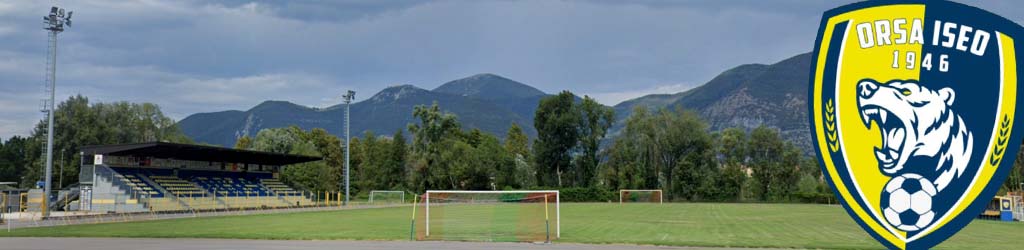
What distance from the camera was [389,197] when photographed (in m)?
75.6

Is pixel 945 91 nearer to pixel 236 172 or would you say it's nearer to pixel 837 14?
pixel 837 14

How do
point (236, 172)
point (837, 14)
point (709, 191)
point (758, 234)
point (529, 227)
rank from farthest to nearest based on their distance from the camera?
point (709, 191), point (236, 172), point (529, 227), point (758, 234), point (837, 14)

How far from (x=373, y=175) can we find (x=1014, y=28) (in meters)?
85.5

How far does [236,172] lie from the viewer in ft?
185

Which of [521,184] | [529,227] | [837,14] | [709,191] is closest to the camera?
[837,14]

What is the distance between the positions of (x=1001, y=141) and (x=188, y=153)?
50.6 m

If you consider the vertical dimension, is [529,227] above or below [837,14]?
below

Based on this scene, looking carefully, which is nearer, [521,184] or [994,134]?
[994,134]

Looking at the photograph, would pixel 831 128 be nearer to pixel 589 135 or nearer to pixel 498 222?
pixel 498 222

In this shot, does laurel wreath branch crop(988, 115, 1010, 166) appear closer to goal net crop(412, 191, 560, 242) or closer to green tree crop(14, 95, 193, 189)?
goal net crop(412, 191, 560, 242)

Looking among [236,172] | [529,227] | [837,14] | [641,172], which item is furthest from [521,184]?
[837,14]

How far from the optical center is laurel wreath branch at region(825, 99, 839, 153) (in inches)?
269

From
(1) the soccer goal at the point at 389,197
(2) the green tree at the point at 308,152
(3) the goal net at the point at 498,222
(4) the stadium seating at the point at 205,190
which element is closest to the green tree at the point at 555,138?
(1) the soccer goal at the point at 389,197

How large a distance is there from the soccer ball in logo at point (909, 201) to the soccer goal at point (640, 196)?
68.6 metres
